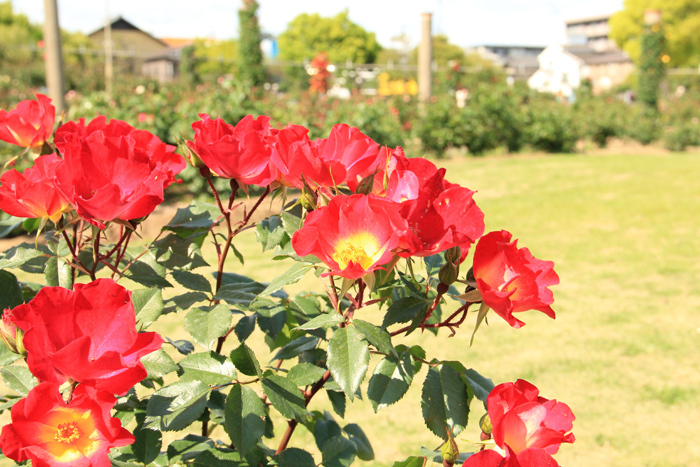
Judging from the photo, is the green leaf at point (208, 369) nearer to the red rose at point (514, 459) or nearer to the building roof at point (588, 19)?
the red rose at point (514, 459)

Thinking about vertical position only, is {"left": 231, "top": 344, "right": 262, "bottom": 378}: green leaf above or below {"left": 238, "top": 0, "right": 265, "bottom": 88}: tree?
below

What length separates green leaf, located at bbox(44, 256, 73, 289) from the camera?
84 centimetres

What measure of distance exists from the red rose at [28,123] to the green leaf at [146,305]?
0.37m

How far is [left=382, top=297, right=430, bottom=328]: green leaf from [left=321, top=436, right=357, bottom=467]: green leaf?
1.12ft

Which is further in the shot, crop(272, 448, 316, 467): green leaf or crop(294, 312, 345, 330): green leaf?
crop(272, 448, 316, 467): green leaf

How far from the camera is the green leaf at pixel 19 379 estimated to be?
0.75m

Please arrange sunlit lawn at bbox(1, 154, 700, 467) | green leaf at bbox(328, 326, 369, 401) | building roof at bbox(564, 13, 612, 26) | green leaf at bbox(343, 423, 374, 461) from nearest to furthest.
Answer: green leaf at bbox(328, 326, 369, 401), green leaf at bbox(343, 423, 374, 461), sunlit lawn at bbox(1, 154, 700, 467), building roof at bbox(564, 13, 612, 26)

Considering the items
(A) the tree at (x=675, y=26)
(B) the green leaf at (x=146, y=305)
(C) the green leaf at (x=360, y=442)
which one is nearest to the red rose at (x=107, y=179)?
(B) the green leaf at (x=146, y=305)

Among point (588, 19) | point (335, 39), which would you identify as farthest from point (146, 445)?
point (588, 19)

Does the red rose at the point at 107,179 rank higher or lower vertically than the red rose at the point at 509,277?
higher

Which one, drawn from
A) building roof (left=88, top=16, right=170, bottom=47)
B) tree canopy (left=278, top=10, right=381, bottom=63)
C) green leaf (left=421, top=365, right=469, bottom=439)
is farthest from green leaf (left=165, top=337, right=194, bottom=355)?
building roof (left=88, top=16, right=170, bottom=47)

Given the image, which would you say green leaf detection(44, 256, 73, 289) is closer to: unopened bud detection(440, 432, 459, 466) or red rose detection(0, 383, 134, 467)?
red rose detection(0, 383, 134, 467)

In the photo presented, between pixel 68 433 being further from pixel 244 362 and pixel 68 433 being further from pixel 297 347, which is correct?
pixel 297 347

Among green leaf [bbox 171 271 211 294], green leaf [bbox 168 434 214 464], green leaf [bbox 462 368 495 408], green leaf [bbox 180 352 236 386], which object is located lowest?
green leaf [bbox 168 434 214 464]
